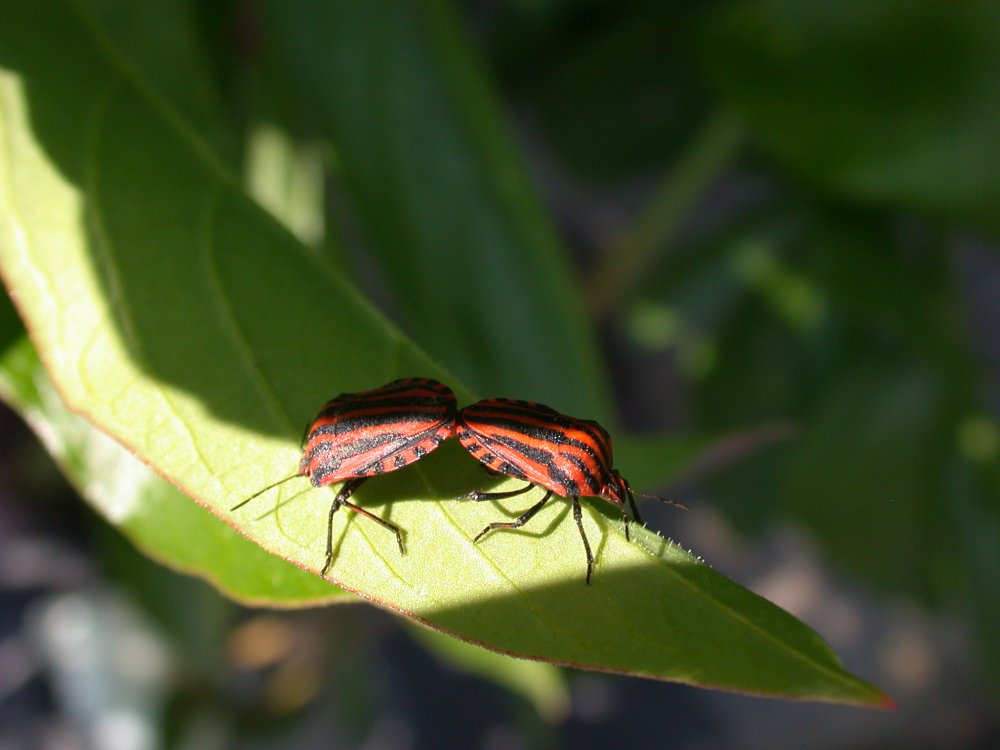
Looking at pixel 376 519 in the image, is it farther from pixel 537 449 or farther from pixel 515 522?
pixel 537 449

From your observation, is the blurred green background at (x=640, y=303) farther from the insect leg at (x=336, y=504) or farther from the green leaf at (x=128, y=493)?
the insect leg at (x=336, y=504)

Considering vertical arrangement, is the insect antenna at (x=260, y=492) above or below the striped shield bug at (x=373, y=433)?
above

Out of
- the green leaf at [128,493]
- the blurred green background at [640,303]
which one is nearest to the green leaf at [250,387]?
the green leaf at [128,493]

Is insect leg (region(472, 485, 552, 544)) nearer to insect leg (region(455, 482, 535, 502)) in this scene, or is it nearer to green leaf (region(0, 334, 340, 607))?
insect leg (region(455, 482, 535, 502))

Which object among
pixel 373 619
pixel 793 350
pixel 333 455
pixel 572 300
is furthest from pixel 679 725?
pixel 333 455

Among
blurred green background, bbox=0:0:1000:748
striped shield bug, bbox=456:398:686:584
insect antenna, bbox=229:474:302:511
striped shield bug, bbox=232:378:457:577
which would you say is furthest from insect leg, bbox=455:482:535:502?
blurred green background, bbox=0:0:1000:748

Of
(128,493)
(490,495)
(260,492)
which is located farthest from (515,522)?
(128,493)
